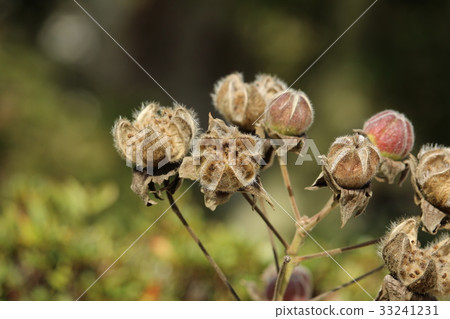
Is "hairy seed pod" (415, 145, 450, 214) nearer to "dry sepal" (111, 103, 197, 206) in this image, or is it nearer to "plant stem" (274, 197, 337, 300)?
"plant stem" (274, 197, 337, 300)

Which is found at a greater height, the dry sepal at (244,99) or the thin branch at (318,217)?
the dry sepal at (244,99)

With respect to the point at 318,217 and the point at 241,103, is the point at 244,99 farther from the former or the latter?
the point at 318,217

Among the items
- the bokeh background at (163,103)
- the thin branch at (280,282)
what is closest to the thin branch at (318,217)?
the thin branch at (280,282)

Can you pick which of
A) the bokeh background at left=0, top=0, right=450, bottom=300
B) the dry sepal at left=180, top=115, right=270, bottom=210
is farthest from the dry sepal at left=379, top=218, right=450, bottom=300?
the bokeh background at left=0, top=0, right=450, bottom=300

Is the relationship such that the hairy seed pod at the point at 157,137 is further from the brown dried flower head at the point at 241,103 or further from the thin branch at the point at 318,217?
the thin branch at the point at 318,217

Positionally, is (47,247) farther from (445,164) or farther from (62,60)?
(62,60)
